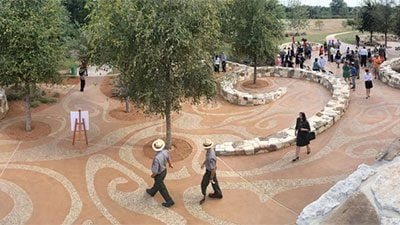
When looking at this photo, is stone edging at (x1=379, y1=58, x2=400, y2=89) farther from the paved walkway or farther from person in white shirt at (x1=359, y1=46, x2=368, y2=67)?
person in white shirt at (x1=359, y1=46, x2=368, y2=67)

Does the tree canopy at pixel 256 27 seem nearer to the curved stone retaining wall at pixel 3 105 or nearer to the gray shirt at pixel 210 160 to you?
the curved stone retaining wall at pixel 3 105

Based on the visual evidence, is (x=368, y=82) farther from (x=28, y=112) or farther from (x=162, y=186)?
(x=28, y=112)

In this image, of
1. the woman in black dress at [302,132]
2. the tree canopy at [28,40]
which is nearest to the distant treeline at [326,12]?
the tree canopy at [28,40]

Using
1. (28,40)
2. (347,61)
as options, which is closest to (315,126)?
(28,40)

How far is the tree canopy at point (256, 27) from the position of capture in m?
25.1

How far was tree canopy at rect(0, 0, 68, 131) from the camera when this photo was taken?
17125 millimetres

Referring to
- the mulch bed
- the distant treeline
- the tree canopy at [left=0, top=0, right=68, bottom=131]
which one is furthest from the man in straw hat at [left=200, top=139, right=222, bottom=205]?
the distant treeline

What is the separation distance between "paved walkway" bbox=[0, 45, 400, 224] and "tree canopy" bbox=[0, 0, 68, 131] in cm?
278

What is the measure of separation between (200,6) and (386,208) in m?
9.07

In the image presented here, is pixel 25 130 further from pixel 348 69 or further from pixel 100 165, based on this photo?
pixel 348 69

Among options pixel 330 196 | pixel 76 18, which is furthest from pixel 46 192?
pixel 76 18

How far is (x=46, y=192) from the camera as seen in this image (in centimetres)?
1380

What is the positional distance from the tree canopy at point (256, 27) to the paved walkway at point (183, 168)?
4739 mm

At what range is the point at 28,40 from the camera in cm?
1728
